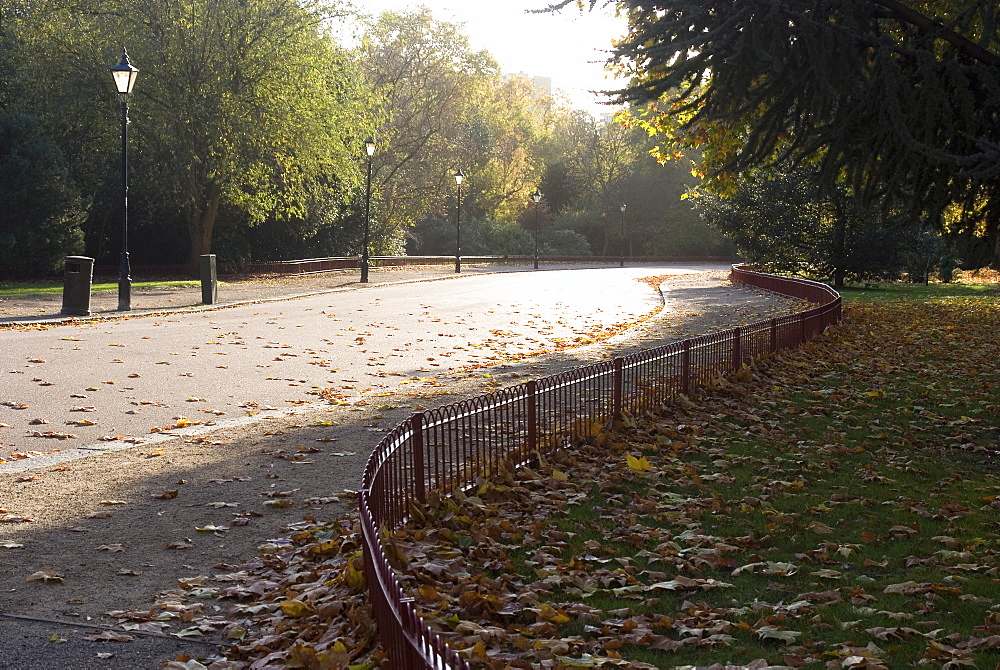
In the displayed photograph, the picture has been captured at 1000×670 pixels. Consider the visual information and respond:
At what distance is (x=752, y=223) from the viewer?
44969 mm

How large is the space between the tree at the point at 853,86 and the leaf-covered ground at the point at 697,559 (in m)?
3.00

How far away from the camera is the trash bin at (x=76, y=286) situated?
21.5 metres

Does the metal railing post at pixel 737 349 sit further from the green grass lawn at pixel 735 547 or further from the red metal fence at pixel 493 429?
the green grass lawn at pixel 735 547

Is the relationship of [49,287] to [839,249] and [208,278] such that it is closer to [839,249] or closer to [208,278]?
[208,278]

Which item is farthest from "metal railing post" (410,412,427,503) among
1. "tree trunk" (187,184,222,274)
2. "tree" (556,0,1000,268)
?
"tree trunk" (187,184,222,274)

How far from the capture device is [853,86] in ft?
37.6

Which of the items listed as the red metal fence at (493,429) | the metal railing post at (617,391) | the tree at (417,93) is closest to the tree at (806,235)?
the tree at (417,93)

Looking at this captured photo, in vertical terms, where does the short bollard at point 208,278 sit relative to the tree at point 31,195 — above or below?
below

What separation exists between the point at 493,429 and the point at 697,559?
11.8 ft

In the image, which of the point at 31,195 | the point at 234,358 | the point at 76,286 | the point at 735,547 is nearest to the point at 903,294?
the point at 76,286

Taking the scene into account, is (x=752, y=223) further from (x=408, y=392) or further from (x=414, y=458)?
(x=414, y=458)

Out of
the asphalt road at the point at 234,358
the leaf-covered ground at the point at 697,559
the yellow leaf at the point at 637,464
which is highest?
the asphalt road at the point at 234,358

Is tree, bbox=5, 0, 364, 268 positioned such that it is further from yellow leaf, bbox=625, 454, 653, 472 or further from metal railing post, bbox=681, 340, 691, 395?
yellow leaf, bbox=625, 454, 653, 472

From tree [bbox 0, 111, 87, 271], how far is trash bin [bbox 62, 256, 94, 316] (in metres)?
12.0
